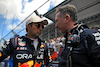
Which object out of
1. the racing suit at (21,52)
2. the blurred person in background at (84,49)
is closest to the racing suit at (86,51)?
the blurred person in background at (84,49)

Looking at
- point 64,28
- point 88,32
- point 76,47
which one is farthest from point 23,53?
point 88,32

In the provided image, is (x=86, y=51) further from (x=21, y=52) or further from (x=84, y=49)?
(x=21, y=52)

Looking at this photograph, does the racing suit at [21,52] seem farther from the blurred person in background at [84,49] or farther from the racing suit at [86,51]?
the racing suit at [86,51]

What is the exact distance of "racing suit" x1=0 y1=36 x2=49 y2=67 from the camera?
52.7 inches

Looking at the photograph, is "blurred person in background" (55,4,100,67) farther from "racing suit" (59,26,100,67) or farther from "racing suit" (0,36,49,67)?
"racing suit" (0,36,49,67)

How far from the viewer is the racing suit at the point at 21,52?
52.7 inches

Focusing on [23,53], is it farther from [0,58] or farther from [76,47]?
[76,47]

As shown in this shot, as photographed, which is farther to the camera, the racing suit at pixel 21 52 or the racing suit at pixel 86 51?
the racing suit at pixel 21 52

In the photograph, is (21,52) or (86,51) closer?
(86,51)

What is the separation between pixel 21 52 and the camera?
4.53 feet

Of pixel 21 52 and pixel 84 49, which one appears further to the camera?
pixel 21 52

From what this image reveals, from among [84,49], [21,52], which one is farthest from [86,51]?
[21,52]

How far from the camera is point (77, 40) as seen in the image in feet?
2.80

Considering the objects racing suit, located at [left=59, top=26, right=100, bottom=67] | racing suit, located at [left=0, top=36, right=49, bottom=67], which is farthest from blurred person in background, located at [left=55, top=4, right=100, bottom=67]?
racing suit, located at [left=0, top=36, right=49, bottom=67]
